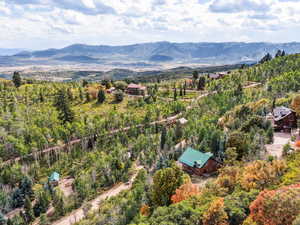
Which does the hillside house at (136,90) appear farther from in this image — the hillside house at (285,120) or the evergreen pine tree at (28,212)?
the evergreen pine tree at (28,212)

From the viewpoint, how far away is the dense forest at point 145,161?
26.5 m

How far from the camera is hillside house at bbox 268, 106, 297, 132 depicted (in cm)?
6097

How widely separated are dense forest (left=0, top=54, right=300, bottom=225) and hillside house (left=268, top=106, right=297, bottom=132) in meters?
1.87

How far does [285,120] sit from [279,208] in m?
47.6

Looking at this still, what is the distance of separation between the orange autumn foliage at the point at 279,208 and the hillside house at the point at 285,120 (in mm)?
45014

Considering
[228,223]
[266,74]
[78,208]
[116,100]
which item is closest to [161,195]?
[228,223]

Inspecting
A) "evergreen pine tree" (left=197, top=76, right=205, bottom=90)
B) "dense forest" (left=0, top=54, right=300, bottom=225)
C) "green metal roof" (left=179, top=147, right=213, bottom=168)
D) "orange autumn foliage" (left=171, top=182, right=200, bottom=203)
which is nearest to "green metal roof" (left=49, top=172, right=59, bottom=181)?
"dense forest" (left=0, top=54, right=300, bottom=225)

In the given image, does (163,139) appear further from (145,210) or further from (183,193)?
(183,193)

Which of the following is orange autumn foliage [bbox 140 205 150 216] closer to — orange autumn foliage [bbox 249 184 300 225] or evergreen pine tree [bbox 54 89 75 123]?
orange autumn foliage [bbox 249 184 300 225]

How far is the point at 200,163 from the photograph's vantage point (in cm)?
4850

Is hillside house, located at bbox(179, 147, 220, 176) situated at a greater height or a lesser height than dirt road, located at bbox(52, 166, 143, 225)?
greater

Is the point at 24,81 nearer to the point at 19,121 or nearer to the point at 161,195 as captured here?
the point at 19,121

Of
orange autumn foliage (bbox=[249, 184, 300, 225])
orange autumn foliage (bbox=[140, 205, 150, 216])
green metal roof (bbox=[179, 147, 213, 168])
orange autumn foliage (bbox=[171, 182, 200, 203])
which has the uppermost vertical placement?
orange autumn foliage (bbox=[249, 184, 300, 225])

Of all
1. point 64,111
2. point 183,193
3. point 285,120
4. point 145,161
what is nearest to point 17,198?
point 145,161
